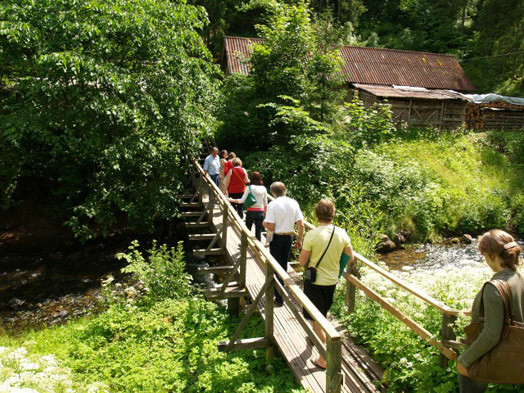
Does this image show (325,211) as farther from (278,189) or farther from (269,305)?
(269,305)

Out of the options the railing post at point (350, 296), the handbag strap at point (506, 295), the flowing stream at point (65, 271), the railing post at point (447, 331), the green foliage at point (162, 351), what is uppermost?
the handbag strap at point (506, 295)

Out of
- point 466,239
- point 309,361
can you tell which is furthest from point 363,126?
point 309,361

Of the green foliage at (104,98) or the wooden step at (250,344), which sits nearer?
the wooden step at (250,344)

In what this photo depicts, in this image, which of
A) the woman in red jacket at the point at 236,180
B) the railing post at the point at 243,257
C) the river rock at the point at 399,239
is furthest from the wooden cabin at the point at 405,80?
the railing post at the point at 243,257

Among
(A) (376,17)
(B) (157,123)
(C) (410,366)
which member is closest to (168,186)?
(B) (157,123)

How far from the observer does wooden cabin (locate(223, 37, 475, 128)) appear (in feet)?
72.1

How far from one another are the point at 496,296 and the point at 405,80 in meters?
27.0

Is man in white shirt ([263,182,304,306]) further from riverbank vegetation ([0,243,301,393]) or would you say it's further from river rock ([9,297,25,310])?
river rock ([9,297,25,310])

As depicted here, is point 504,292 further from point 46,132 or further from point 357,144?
point 357,144

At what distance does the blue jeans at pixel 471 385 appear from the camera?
2923 millimetres

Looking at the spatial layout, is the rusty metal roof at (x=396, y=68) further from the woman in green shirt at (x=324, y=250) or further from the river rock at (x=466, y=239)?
the woman in green shirt at (x=324, y=250)

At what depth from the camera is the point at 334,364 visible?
331 centimetres

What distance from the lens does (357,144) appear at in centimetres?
1617

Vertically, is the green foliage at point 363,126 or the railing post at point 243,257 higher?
the green foliage at point 363,126
